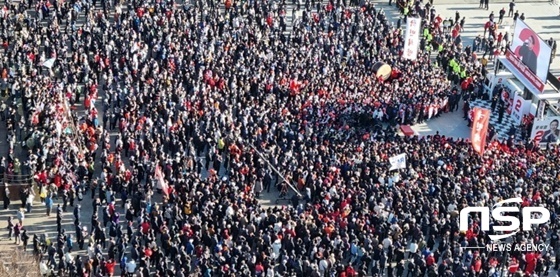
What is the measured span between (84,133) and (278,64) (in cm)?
1154

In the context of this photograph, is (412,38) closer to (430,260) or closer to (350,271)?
(430,260)

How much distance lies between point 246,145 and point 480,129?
34.0 feet

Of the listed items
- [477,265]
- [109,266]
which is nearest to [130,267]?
[109,266]

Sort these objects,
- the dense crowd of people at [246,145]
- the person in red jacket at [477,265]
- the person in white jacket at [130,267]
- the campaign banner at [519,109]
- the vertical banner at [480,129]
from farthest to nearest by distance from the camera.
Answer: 1. the campaign banner at [519,109]
2. the vertical banner at [480,129]
3. the dense crowd of people at [246,145]
4. the person in red jacket at [477,265]
5. the person in white jacket at [130,267]

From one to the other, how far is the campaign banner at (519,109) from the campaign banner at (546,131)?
4.99 feet

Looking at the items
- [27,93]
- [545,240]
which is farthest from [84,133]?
[545,240]

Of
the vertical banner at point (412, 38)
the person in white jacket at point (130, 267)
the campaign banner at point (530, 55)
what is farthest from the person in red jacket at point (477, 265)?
the vertical banner at point (412, 38)

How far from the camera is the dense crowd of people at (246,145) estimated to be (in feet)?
156

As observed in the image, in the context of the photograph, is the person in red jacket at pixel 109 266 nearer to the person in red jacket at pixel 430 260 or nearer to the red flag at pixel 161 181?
the red flag at pixel 161 181

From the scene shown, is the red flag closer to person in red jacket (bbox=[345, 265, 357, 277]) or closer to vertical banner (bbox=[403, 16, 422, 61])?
person in red jacket (bbox=[345, 265, 357, 277])

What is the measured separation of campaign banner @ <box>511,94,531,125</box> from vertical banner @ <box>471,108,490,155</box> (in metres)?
7.32

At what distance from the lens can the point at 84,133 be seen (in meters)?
56.2

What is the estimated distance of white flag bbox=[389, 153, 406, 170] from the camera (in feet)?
173

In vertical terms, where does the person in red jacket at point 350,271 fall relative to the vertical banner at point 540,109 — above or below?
below
